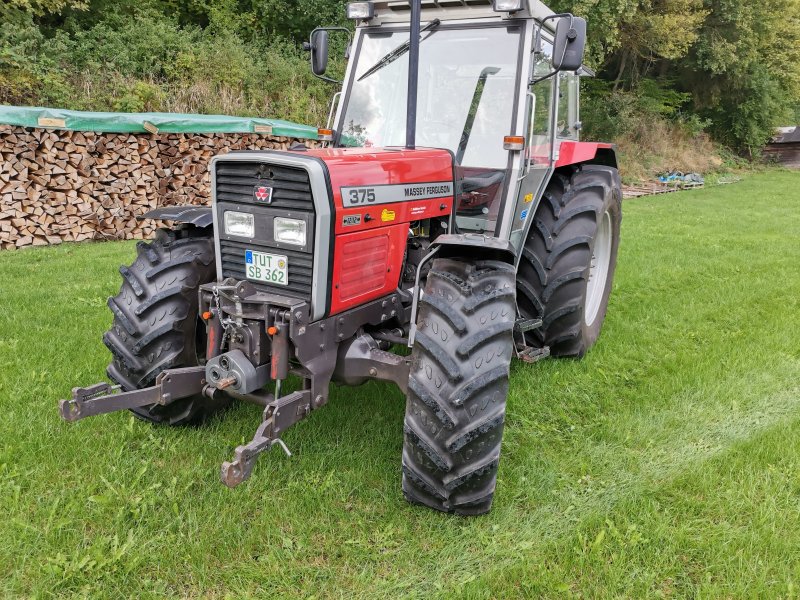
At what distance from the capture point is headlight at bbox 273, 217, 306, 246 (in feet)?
8.65

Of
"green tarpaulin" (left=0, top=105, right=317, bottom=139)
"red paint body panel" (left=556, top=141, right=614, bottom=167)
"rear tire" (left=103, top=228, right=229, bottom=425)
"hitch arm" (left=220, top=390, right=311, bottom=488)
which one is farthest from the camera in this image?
"green tarpaulin" (left=0, top=105, right=317, bottom=139)

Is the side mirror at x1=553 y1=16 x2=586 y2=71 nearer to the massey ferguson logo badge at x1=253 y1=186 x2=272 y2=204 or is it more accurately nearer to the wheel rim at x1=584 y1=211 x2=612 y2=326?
the massey ferguson logo badge at x1=253 y1=186 x2=272 y2=204

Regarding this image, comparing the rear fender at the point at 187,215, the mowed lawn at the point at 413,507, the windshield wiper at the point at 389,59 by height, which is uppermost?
the windshield wiper at the point at 389,59

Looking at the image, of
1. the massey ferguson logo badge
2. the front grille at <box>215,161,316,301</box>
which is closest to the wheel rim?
the front grille at <box>215,161,316,301</box>

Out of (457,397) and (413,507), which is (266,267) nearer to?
(457,397)

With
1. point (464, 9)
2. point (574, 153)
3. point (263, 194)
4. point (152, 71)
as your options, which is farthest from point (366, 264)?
point (152, 71)

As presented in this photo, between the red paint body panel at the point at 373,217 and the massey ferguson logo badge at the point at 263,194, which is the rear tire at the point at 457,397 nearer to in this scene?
the red paint body panel at the point at 373,217

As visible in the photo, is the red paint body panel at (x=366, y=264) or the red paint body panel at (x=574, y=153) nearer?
the red paint body panel at (x=366, y=264)

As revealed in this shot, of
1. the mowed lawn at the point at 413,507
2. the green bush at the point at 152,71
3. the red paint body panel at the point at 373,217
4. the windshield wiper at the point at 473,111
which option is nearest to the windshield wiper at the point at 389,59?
the windshield wiper at the point at 473,111

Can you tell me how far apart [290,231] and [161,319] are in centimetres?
86

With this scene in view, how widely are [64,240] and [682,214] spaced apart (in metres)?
10.6

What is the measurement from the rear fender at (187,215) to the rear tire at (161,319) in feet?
0.35

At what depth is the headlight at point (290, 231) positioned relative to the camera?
2637mm

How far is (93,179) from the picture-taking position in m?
8.45
